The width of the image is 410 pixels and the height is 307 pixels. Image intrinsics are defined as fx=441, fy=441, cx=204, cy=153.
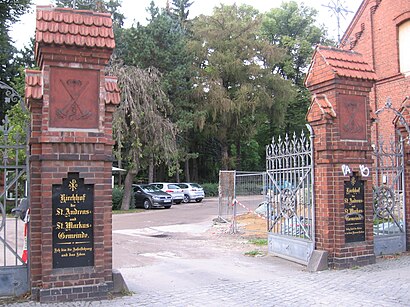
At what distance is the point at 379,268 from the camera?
8.07 m

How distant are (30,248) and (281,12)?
50.5 m

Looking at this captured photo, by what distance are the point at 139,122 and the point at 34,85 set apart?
728 inches

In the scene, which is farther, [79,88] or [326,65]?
[326,65]

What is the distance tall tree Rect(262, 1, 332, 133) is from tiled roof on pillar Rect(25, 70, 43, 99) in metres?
42.3

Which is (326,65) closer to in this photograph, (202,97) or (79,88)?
(79,88)

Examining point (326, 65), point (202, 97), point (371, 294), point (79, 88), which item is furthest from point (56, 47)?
point (202, 97)

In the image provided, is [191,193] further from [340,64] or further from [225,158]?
[340,64]

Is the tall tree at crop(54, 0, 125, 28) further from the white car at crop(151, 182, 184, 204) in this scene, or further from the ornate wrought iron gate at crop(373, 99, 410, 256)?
the ornate wrought iron gate at crop(373, 99, 410, 256)

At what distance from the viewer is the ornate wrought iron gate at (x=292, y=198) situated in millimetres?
8625

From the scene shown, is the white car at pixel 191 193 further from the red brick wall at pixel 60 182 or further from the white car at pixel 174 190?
the red brick wall at pixel 60 182

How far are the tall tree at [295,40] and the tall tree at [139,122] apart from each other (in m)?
24.5

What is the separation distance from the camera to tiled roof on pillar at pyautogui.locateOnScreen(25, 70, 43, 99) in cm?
602

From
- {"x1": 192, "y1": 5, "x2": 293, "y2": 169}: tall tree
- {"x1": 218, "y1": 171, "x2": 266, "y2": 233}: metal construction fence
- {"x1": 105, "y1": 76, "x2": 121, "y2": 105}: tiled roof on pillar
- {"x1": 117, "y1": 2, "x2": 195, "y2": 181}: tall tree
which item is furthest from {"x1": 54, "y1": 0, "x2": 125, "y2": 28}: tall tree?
{"x1": 105, "y1": 76, "x2": 121, "y2": 105}: tiled roof on pillar

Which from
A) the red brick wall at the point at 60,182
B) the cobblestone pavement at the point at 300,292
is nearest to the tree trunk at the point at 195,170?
the cobblestone pavement at the point at 300,292
